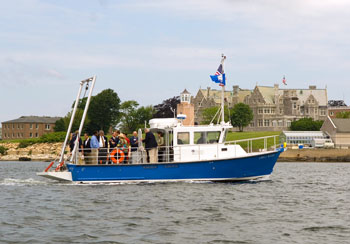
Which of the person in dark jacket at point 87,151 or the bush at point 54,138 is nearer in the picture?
the person in dark jacket at point 87,151

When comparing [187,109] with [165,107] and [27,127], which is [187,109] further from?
[27,127]

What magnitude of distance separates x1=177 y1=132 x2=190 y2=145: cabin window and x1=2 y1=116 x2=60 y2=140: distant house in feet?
438

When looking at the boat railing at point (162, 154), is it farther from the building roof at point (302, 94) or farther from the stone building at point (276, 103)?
the building roof at point (302, 94)

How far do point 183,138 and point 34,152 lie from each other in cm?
7618

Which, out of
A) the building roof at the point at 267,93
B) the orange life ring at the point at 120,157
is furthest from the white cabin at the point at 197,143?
the building roof at the point at 267,93

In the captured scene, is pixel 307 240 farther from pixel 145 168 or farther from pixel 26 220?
pixel 145 168

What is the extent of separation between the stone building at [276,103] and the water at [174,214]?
128846 mm

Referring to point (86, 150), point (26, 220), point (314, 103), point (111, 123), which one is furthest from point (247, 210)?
point (314, 103)

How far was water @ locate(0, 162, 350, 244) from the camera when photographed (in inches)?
628

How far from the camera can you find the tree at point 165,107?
434 feet

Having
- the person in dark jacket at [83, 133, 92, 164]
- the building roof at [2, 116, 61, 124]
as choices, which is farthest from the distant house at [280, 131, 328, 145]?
the person in dark jacket at [83, 133, 92, 164]

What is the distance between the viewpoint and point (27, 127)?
518 ft

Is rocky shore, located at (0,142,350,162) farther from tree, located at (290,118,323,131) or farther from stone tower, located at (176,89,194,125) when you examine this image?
tree, located at (290,118,323,131)

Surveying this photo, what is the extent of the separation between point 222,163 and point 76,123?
87.8m
